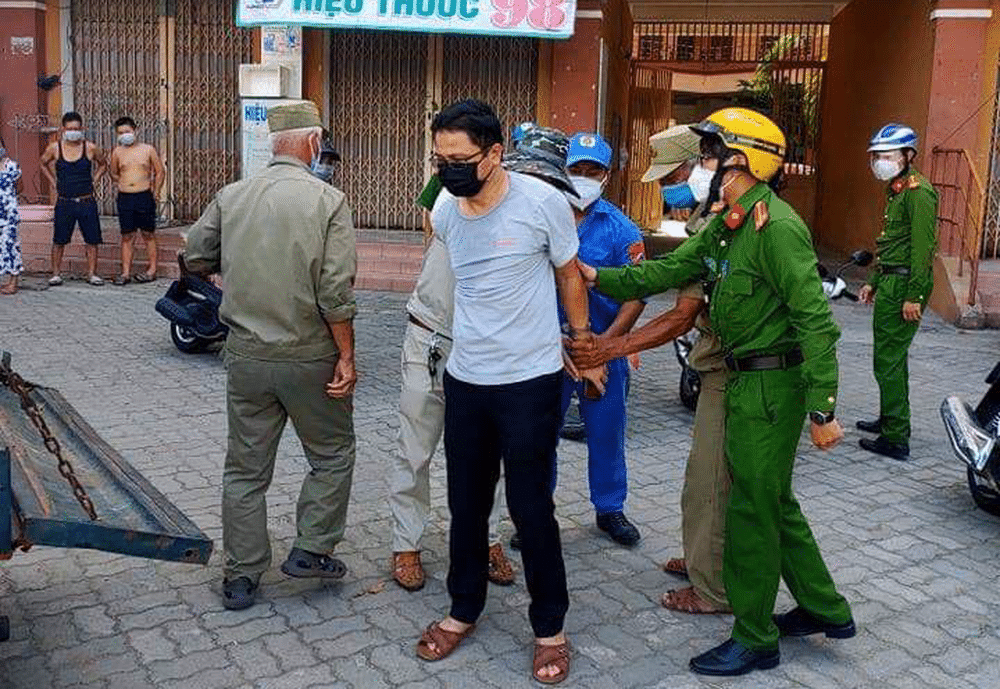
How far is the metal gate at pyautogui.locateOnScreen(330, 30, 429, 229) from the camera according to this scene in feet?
40.6

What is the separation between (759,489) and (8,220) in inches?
334

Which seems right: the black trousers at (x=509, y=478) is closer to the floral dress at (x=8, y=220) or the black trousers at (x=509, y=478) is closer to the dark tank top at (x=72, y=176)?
the floral dress at (x=8, y=220)

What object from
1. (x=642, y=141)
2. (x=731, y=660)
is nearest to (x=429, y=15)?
(x=642, y=141)

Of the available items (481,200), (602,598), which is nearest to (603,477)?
(602,598)

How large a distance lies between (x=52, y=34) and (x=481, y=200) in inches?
440

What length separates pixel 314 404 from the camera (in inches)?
148

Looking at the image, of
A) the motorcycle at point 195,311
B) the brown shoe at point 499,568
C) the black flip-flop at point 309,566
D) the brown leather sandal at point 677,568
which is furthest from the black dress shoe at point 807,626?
the motorcycle at point 195,311

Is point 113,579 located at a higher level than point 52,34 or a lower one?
lower

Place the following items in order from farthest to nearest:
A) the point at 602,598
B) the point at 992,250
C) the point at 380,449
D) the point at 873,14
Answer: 1. the point at 873,14
2. the point at 992,250
3. the point at 380,449
4. the point at 602,598

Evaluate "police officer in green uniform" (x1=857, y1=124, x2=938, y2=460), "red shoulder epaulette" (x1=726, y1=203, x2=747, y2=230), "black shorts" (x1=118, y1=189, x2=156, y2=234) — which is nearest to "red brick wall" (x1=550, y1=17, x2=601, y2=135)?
"black shorts" (x1=118, y1=189, x2=156, y2=234)

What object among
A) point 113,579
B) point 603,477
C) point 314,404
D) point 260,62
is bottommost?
point 113,579

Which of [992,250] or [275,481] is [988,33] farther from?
[275,481]

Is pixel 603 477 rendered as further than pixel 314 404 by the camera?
Yes

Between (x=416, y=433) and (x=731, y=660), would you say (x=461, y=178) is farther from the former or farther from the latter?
(x=731, y=660)
